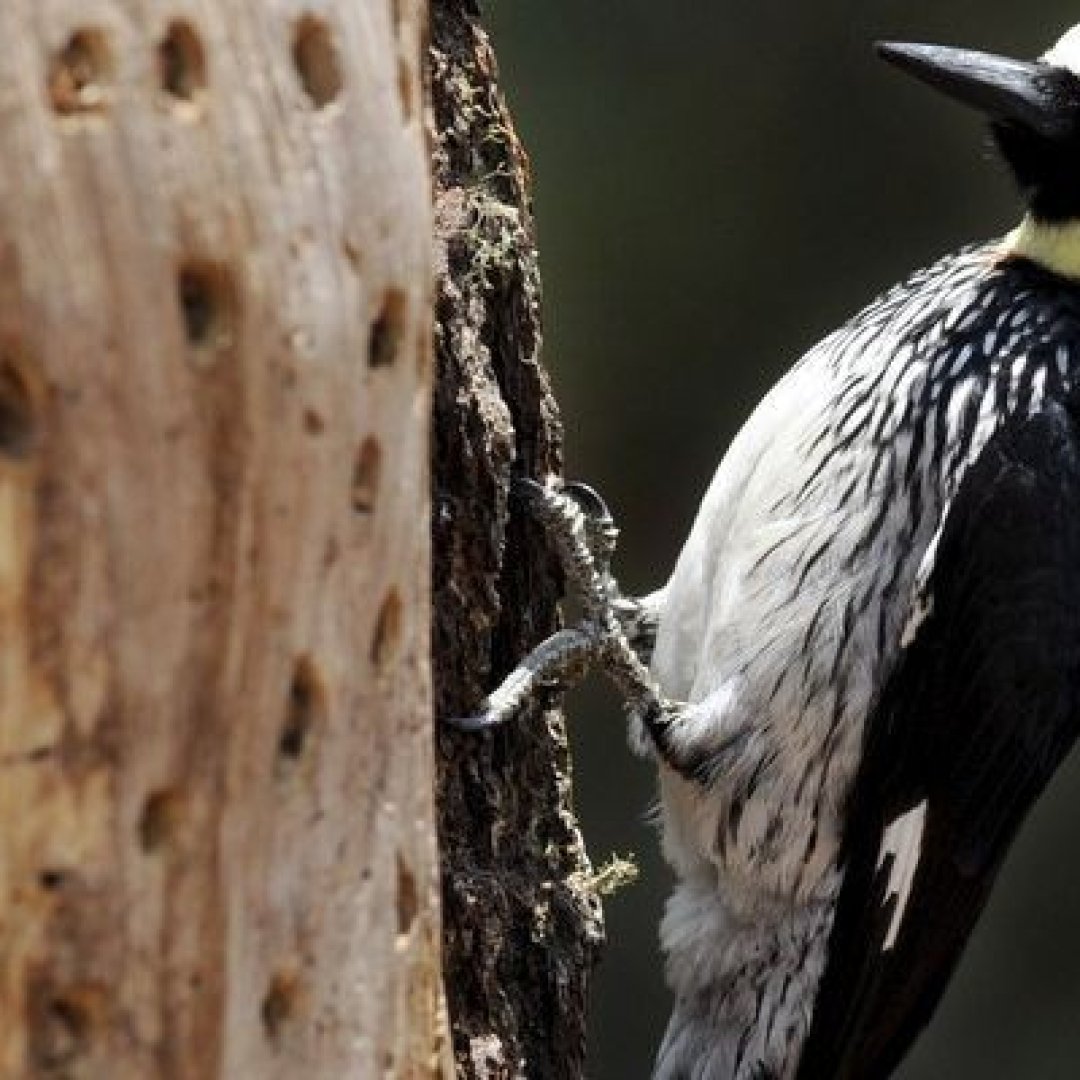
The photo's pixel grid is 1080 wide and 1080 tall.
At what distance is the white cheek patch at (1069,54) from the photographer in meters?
3.51

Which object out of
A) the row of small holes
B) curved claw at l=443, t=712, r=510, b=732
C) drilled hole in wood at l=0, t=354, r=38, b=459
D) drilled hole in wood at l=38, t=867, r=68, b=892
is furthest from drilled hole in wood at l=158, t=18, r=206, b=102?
curved claw at l=443, t=712, r=510, b=732

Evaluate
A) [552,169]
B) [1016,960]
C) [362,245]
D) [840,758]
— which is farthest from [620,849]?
[362,245]

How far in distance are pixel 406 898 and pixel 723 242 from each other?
15.3 feet

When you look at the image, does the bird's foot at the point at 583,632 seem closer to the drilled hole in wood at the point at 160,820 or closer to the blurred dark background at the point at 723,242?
the drilled hole in wood at the point at 160,820

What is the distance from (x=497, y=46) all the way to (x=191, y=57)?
452cm

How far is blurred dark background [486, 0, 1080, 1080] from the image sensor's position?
6.33 metres

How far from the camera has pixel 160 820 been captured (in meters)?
1.87

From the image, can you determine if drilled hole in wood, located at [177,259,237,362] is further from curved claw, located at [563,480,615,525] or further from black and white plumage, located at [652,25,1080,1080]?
black and white plumage, located at [652,25,1080,1080]

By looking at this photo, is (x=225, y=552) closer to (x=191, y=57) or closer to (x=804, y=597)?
(x=191, y=57)

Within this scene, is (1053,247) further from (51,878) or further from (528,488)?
(51,878)

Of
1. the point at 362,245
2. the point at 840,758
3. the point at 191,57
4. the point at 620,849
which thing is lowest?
the point at 620,849

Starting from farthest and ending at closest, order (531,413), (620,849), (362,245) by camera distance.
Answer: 1. (620,849)
2. (531,413)
3. (362,245)

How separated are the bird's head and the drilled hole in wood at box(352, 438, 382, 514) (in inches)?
62.0

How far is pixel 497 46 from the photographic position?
628 cm
